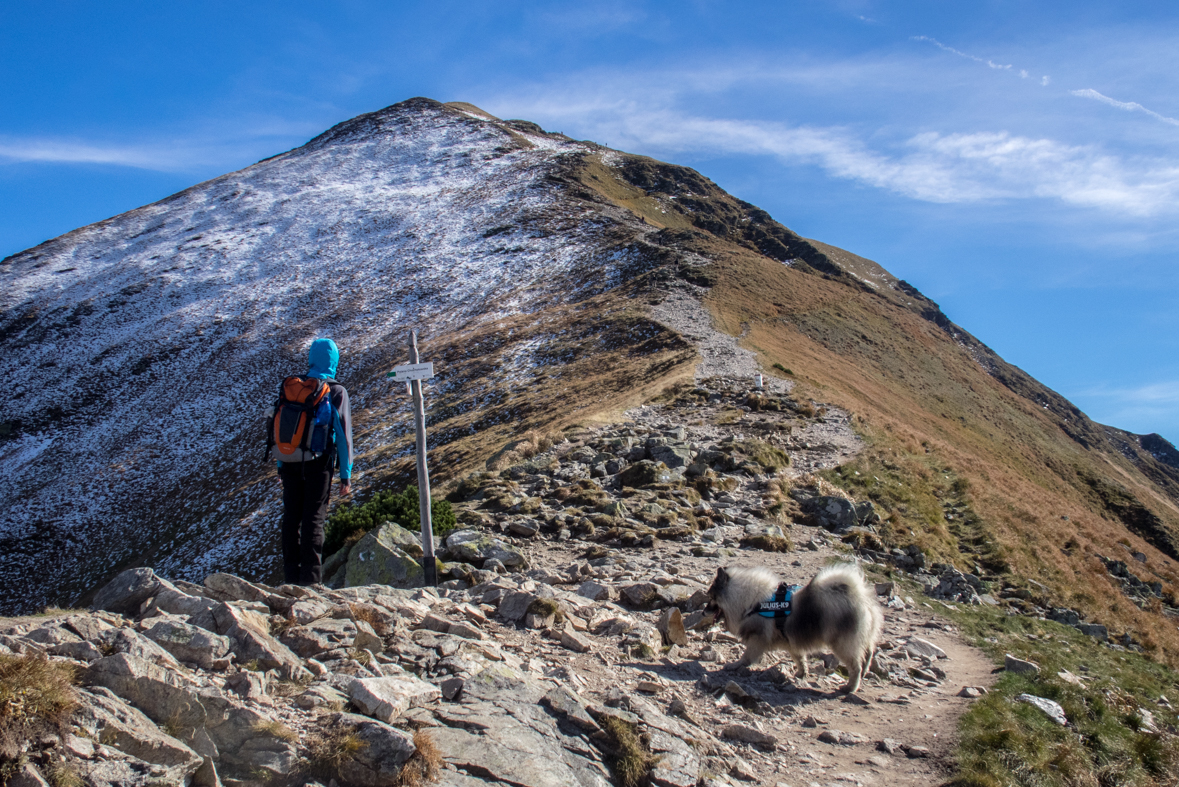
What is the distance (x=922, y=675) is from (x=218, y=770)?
7.45 metres

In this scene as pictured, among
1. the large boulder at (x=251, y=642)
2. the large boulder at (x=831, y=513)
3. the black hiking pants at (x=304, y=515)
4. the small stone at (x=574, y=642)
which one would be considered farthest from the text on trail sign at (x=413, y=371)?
the large boulder at (x=831, y=513)

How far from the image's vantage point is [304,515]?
784 cm

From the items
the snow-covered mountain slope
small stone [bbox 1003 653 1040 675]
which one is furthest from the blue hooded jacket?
the snow-covered mountain slope

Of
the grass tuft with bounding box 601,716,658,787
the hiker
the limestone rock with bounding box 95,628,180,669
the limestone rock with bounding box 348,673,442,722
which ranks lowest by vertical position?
the grass tuft with bounding box 601,716,658,787

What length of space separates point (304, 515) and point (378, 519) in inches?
193

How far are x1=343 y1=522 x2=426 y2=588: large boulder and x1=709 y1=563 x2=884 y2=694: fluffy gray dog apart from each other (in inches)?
185

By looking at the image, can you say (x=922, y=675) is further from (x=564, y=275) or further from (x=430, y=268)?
(x=430, y=268)

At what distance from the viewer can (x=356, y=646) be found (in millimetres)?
5750

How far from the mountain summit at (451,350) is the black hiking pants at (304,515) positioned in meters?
11.2

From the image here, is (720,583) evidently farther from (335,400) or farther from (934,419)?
(934,419)

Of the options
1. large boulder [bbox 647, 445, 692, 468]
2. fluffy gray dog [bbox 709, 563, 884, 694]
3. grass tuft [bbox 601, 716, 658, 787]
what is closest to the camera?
grass tuft [bbox 601, 716, 658, 787]

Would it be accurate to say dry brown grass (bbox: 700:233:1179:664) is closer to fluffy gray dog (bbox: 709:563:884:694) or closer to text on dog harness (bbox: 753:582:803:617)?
fluffy gray dog (bbox: 709:563:884:694)

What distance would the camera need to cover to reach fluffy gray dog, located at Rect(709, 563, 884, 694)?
7.11 meters

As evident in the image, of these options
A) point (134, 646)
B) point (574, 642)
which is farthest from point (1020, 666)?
point (134, 646)
